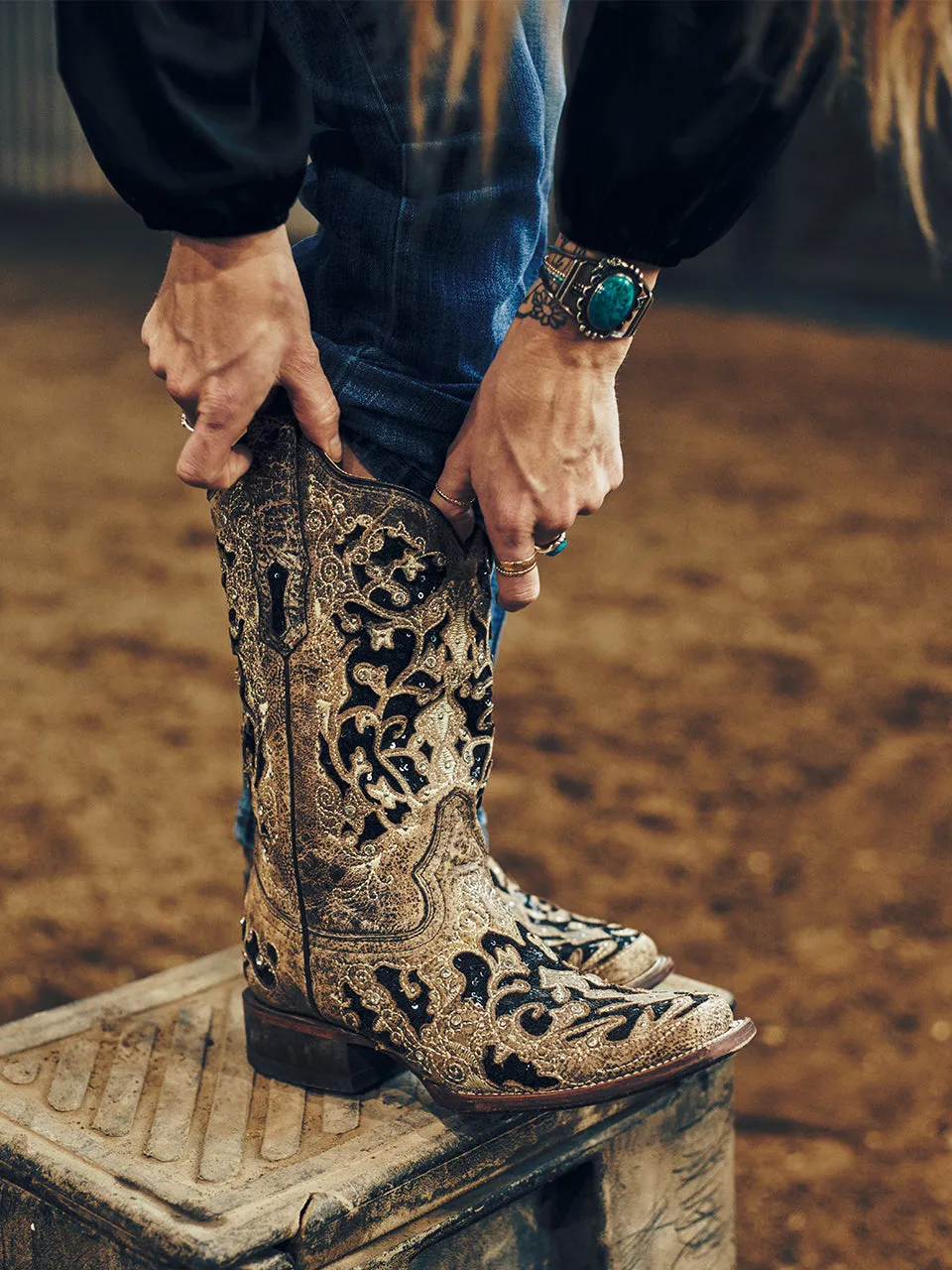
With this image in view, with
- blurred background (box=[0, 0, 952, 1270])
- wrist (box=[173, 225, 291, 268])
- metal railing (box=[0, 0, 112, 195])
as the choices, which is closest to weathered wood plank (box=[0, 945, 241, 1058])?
blurred background (box=[0, 0, 952, 1270])

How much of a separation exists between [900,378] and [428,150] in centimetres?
469

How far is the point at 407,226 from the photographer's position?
3.47 feet

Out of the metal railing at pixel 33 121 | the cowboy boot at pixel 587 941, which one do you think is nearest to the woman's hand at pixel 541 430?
the cowboy boot at pixel 587 941

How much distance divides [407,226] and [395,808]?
42cm

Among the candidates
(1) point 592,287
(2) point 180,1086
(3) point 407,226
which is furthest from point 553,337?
(2) point 180,1086

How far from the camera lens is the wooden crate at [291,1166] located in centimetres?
111

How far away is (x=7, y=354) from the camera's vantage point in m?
5.50

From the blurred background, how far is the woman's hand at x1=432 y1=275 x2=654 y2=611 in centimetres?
27

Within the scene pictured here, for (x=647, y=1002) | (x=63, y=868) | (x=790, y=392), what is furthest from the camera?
(x=790, y=392)

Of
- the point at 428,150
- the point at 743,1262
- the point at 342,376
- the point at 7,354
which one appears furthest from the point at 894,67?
the point at 7,354

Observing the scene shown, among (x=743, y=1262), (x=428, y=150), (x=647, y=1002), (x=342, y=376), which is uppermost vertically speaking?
(x=428, y=150)

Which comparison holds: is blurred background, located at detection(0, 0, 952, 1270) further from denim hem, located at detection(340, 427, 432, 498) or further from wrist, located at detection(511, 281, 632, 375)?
denim hem, located at detection(340, 427, 432, 498)

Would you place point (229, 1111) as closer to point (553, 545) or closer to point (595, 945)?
point (595, 945)

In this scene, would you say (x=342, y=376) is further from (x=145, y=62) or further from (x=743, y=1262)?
(x=743, y=1262)
